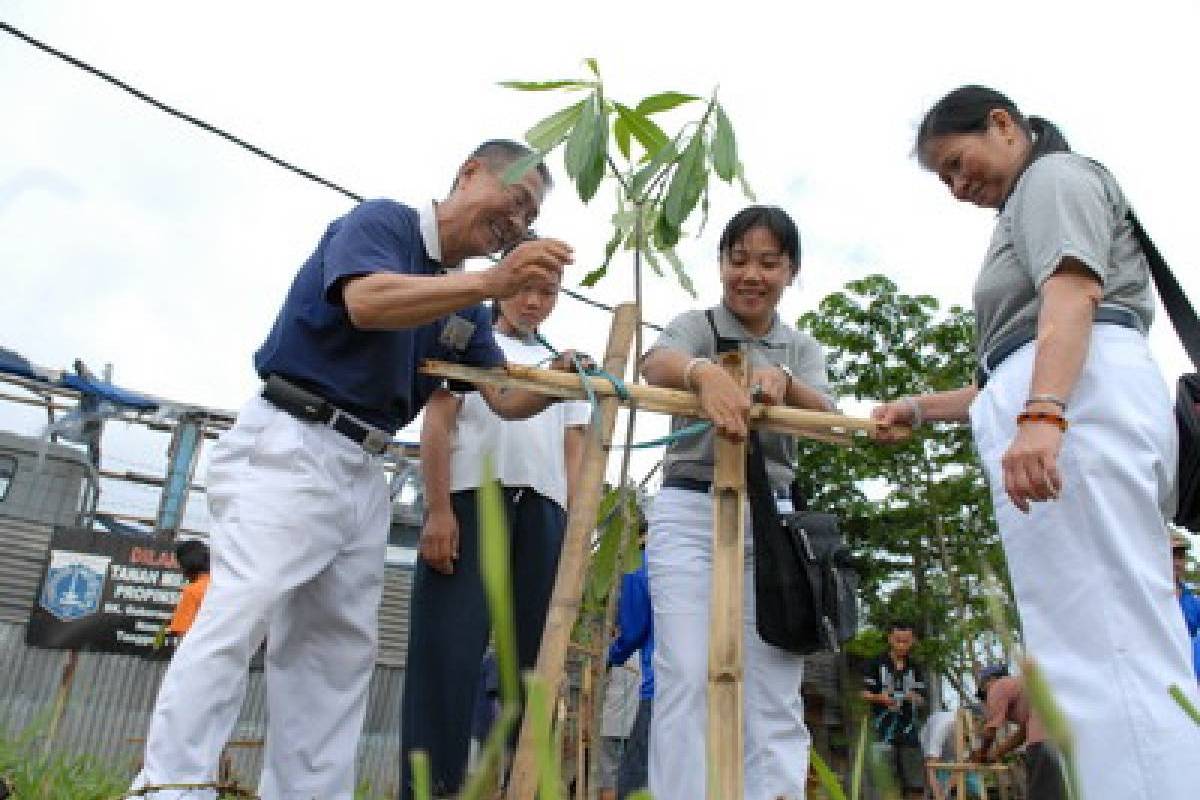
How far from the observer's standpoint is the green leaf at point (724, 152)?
2.09 m

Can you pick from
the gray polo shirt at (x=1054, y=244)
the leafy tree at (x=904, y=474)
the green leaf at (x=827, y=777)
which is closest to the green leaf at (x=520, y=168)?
the gray polo shirt at (x=1054, y=244)

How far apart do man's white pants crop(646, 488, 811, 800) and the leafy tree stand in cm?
991

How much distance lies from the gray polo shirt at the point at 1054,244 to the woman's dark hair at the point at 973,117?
0.16 meters

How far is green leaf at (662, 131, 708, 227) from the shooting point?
212 cm

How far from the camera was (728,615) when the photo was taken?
73.7 inches

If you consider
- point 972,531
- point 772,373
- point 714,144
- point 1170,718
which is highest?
point 972,531

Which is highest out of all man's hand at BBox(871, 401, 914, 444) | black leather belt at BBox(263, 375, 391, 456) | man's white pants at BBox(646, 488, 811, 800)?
man's hand at BBox(871, 401, 914, 444)

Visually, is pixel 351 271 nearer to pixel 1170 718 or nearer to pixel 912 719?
pixel 1170 718

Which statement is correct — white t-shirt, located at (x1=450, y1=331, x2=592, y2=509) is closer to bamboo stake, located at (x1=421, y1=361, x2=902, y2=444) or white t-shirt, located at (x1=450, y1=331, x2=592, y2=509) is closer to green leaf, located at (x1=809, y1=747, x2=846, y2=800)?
bamboo stake, located at (x1=421, y1=361, x2=902, y2=444)

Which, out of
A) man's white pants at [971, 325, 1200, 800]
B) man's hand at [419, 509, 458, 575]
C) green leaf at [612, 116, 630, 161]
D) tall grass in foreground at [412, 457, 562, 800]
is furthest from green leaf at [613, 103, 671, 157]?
tall grass in foreground at [412, 457, 562, 800]

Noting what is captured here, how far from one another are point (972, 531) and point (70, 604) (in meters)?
10.2

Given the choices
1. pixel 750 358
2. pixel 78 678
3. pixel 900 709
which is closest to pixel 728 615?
pixel 750 358

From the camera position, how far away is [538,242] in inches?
70.3

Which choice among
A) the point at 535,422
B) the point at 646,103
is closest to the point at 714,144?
the point at 646,103
